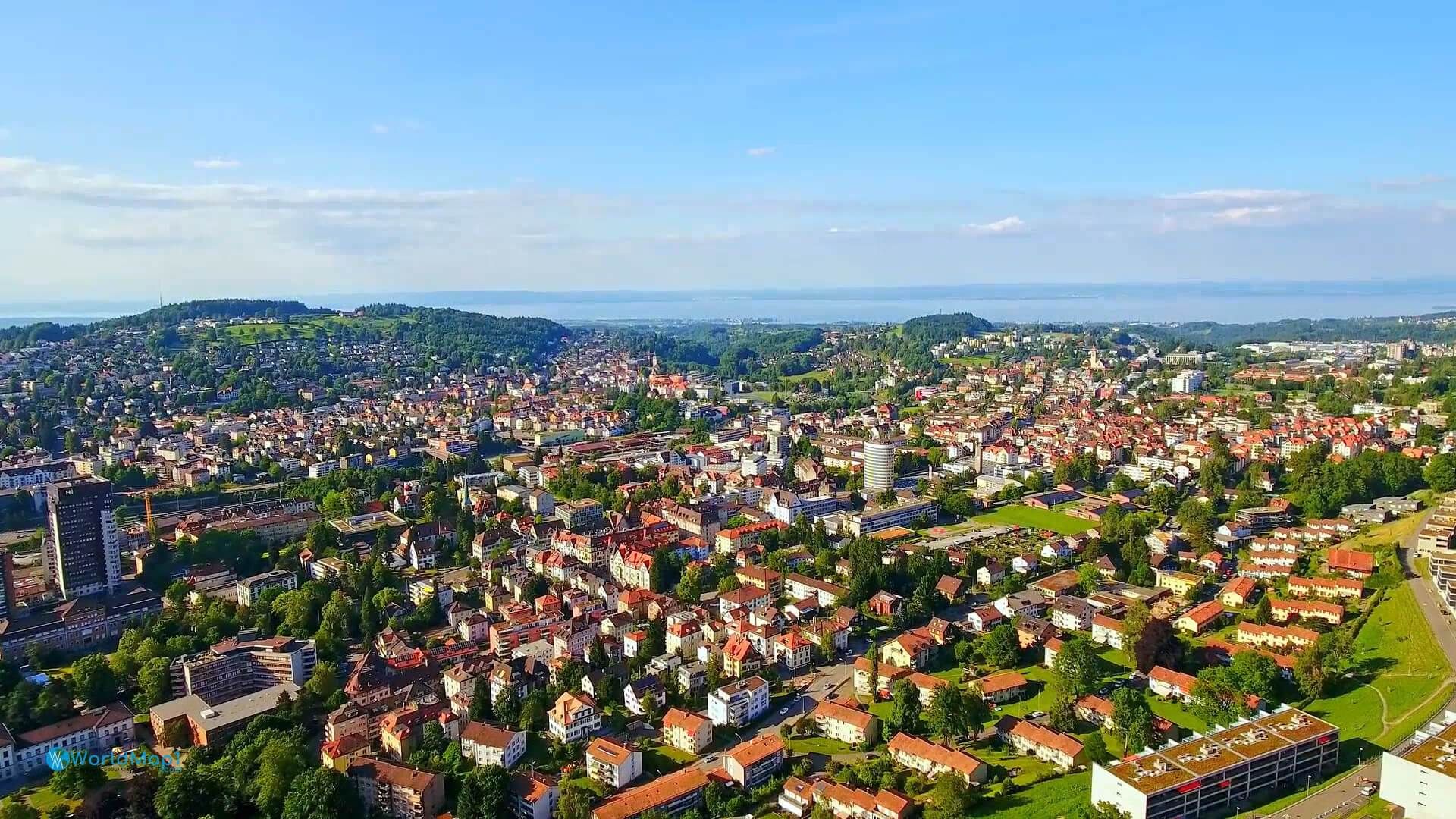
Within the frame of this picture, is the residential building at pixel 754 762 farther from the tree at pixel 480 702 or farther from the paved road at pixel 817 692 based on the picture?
the tree at pixel 480 702

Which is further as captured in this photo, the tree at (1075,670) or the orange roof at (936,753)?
the tree at (1075,670)

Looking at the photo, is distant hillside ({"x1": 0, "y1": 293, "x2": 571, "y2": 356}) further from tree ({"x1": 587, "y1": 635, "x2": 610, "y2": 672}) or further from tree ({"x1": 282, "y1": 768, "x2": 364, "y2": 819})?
tree ({"x1": 282, "y1": 768, "x2": 364, "y2": 819})

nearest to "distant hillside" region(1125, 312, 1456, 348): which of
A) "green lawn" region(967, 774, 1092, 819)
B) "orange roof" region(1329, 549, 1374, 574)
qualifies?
"orange roof" region(1329, 549, 1374, 574)

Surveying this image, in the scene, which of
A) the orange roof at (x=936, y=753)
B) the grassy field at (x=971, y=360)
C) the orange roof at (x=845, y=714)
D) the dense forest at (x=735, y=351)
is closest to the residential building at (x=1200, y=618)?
the orange roof at (x=936, y=753)

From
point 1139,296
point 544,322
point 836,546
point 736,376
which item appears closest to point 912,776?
point 836,546

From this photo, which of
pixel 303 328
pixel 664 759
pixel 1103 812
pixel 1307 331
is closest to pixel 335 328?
pixel 303 328
